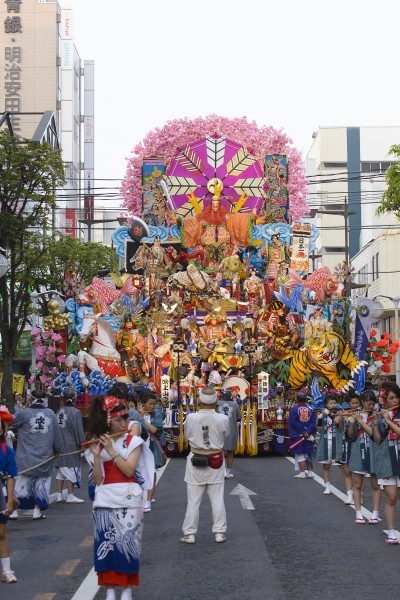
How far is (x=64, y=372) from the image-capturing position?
3123cm

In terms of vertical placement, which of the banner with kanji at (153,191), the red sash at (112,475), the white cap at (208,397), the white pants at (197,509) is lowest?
the white pants at (197,509)

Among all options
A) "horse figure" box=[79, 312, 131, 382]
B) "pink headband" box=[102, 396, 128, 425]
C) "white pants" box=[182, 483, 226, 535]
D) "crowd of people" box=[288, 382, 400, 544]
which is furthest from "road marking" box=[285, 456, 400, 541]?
"horse figure" box=[79, 312, 131, 382]

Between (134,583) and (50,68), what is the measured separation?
6841 centimetres

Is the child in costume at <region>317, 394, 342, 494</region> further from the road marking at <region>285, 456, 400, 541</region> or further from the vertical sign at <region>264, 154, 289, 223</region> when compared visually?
the vertical sign at <region>264, 154, 289, 223</region>

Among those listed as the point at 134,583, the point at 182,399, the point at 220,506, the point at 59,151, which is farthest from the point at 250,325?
the point at 134,583

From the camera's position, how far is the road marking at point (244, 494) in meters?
16.2

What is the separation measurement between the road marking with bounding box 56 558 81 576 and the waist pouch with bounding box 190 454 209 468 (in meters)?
1.92

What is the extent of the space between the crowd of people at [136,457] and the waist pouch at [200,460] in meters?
0.01

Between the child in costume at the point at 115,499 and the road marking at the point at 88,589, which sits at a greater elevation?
the child in costume at the point at 115,499

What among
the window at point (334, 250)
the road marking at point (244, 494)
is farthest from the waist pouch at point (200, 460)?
the window at point (334, 250)

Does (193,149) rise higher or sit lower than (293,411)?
higher

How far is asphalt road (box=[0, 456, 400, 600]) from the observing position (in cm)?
959

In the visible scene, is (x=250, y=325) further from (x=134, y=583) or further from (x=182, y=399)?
(x=134, y=583)

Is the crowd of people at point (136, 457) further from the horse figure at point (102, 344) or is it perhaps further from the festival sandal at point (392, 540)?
the horse figure at point (102, 344)
